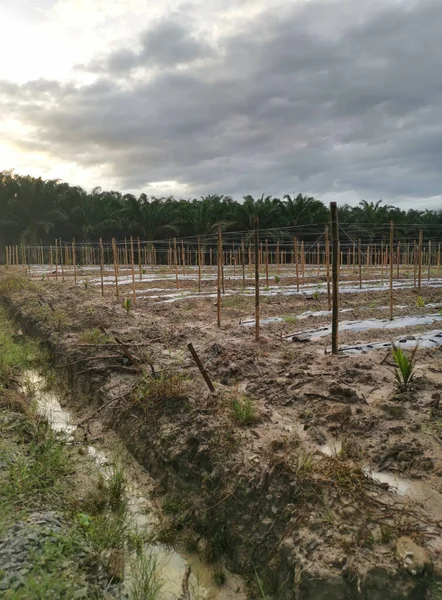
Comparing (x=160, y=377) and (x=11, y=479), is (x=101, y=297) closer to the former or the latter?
(x=160, y=377)

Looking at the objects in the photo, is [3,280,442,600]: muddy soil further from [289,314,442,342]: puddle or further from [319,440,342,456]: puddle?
[289,314,442,342]: puddle

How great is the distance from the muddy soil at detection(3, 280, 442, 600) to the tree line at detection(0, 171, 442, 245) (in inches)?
973

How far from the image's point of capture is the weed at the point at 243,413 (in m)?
4.14

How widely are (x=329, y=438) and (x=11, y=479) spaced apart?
2.51m

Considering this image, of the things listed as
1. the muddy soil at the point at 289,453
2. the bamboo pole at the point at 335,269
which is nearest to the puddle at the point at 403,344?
the muddy soil at the point at 289,453

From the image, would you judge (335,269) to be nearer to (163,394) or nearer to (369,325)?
(163,394)

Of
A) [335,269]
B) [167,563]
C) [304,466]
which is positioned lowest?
[167,563]

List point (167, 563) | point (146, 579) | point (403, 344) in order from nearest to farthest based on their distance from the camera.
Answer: point (146, 579) → point (167, 563) → point (403, 344)

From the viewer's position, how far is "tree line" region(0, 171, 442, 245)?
32219mm

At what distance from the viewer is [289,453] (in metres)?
3.55

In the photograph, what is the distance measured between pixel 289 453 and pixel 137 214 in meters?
30.2

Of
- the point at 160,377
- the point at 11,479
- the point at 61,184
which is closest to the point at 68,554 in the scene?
the point at 11,479

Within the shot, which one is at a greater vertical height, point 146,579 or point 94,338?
point 94,338

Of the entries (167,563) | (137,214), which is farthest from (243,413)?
(137,214)
